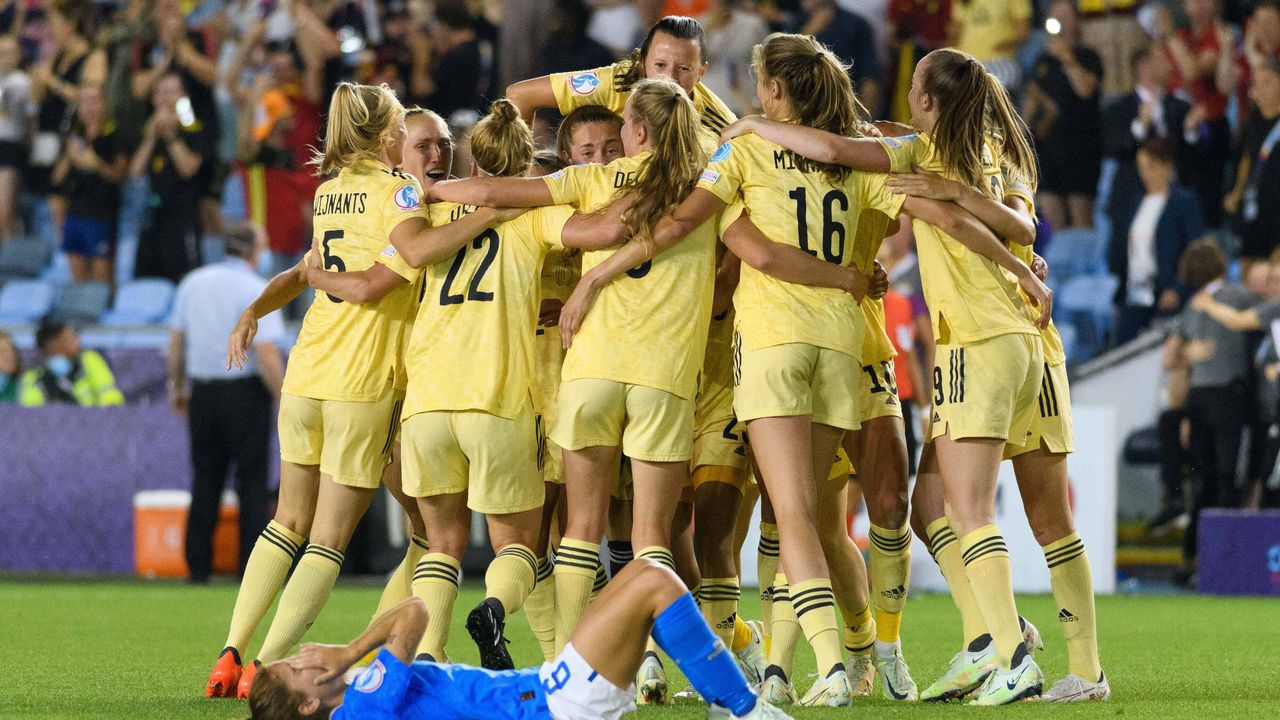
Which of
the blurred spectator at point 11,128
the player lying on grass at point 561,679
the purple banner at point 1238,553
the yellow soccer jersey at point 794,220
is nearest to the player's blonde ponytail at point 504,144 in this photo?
the yellow soccer jersey at point 794,220

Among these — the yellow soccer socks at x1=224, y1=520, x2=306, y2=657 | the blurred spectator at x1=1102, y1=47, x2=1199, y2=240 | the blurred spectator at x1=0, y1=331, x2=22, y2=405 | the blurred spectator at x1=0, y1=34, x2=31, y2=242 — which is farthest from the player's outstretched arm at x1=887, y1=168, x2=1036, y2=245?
the blurred spectator at x1=0, y1=34, x2=31, y2=242

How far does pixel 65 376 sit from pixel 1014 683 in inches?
423

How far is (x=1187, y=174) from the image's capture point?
14.1 metres

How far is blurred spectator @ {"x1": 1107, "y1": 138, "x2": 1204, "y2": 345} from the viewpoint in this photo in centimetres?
1343

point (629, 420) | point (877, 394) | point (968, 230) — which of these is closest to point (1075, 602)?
point (877, 394)

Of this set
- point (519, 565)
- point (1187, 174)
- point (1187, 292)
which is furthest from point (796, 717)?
point (1187, 174)

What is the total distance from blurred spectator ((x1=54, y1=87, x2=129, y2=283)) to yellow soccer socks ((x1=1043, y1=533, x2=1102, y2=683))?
1260cm

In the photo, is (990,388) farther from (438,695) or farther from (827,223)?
(438,695)

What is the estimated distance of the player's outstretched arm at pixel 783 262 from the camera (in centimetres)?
564

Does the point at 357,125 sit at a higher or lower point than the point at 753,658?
higher

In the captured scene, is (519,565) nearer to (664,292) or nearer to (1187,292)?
(664,292)

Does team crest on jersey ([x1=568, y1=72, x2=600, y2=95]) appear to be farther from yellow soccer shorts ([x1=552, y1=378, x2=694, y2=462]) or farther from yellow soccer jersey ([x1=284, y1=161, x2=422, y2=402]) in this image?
yellow soccer shorts ([x1=552, y1=378, x2=694, y2=462])

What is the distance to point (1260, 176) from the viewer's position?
1325cm

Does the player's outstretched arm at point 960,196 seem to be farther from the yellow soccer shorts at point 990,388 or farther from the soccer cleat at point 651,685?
the soccer cleat at point 651,685
